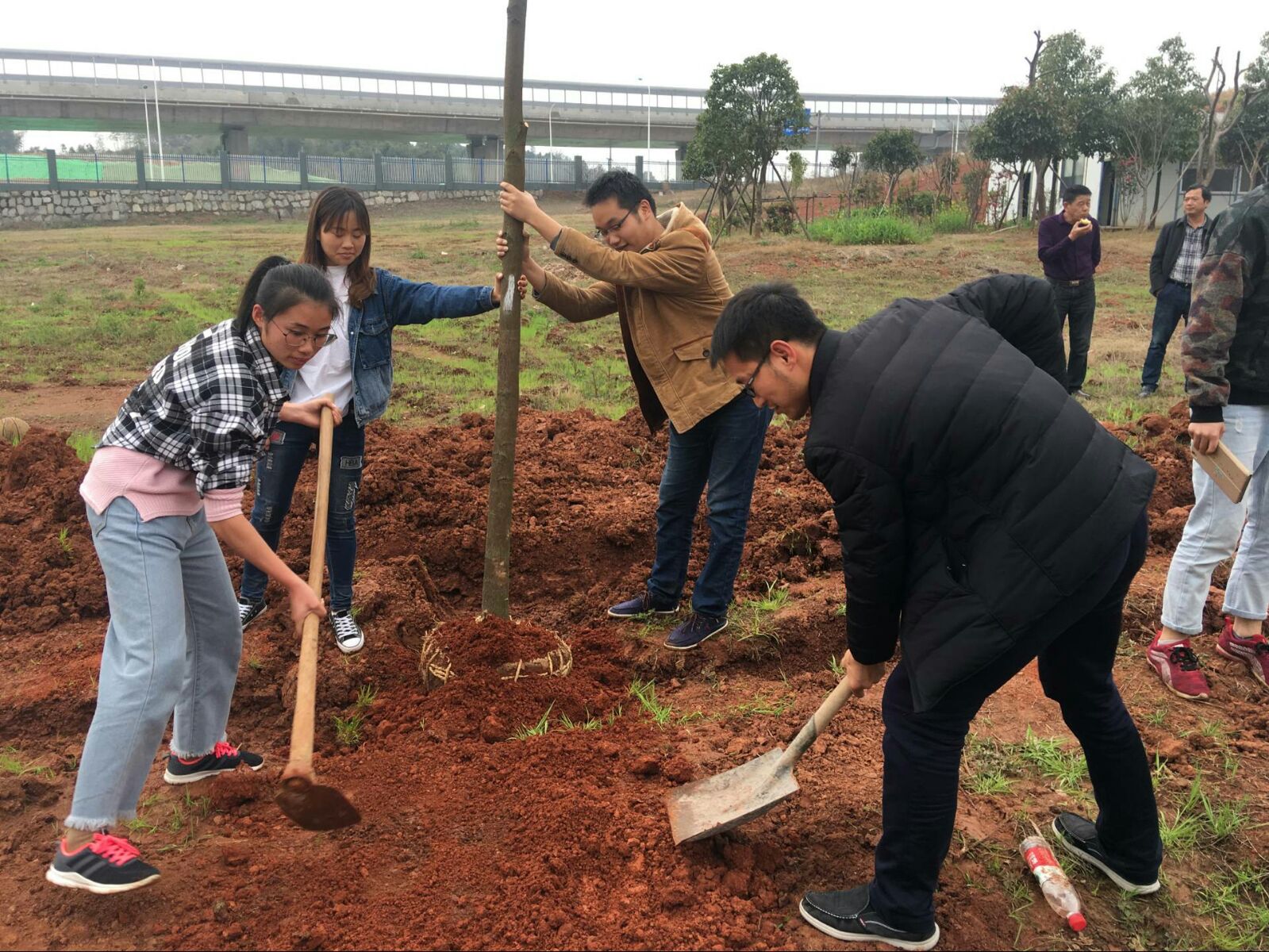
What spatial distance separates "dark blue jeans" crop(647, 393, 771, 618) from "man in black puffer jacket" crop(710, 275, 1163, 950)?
4.84ft

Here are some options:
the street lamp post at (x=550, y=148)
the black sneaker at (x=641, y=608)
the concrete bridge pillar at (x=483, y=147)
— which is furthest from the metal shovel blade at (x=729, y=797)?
the concrete bridge pillar at (x=483, y=147)

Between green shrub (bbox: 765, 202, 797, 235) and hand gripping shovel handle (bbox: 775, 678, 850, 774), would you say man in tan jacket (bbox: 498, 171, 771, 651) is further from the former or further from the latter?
green shrub (bbox: 765, 202, 797, 235)

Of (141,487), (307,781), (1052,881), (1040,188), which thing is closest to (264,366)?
(141,487)

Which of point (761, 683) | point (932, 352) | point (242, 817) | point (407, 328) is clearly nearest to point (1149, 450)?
point (761, 683)

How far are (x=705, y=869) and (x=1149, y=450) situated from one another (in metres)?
4.95

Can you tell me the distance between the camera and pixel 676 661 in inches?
160

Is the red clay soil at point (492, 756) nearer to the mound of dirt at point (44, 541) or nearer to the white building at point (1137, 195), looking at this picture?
the mound of dirt at point (44, 541)

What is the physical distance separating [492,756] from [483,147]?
137ft

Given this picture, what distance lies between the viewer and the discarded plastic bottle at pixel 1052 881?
8.64ft

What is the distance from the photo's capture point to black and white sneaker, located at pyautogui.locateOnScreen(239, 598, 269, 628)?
4266mm

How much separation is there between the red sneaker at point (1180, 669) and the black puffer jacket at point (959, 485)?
1.85 meters

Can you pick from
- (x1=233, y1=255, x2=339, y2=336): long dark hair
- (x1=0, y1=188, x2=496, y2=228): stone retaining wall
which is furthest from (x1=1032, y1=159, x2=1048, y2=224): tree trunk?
(x1=233, y1=255, x2=339, y2=336): long dark hair

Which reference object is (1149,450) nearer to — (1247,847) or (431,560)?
(1247,847)

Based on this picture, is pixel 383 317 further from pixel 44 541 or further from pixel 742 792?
pixel 44 541
